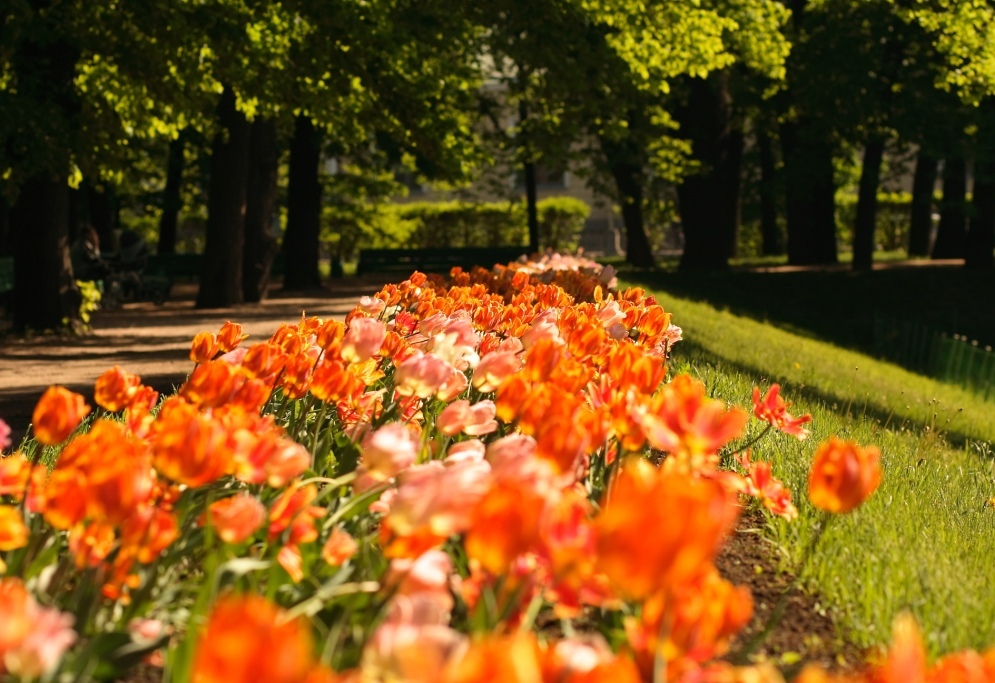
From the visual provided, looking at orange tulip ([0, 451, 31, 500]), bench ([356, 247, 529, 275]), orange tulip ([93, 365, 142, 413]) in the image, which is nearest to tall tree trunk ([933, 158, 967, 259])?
bench ([356, 247, 529, 275])

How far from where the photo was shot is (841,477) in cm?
259

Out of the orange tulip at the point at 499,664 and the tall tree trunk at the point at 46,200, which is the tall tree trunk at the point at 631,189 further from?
the orange tulip at the point at 499,664

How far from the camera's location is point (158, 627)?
2469mm

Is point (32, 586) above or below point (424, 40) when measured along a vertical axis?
below

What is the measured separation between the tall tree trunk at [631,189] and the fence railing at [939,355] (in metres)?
8.75

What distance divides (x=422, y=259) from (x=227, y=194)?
15.3 meters

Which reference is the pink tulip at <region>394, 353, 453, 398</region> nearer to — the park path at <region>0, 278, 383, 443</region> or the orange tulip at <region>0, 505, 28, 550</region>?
the orange tulip at <region>0, 505, 28, 550</region>

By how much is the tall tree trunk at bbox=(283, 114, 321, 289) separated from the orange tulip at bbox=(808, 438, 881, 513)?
91.4 ft

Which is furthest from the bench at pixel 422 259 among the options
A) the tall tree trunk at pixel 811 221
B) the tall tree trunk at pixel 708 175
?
the tall tree trunk at pixel 811 221

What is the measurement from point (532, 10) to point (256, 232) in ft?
31.5

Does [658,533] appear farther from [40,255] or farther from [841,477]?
[40,255]

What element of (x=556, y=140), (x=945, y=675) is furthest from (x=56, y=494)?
(x=556, y=140)

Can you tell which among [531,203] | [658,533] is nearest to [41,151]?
[658,533]

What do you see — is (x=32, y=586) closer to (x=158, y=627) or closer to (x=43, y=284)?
(x=158, y=627)
